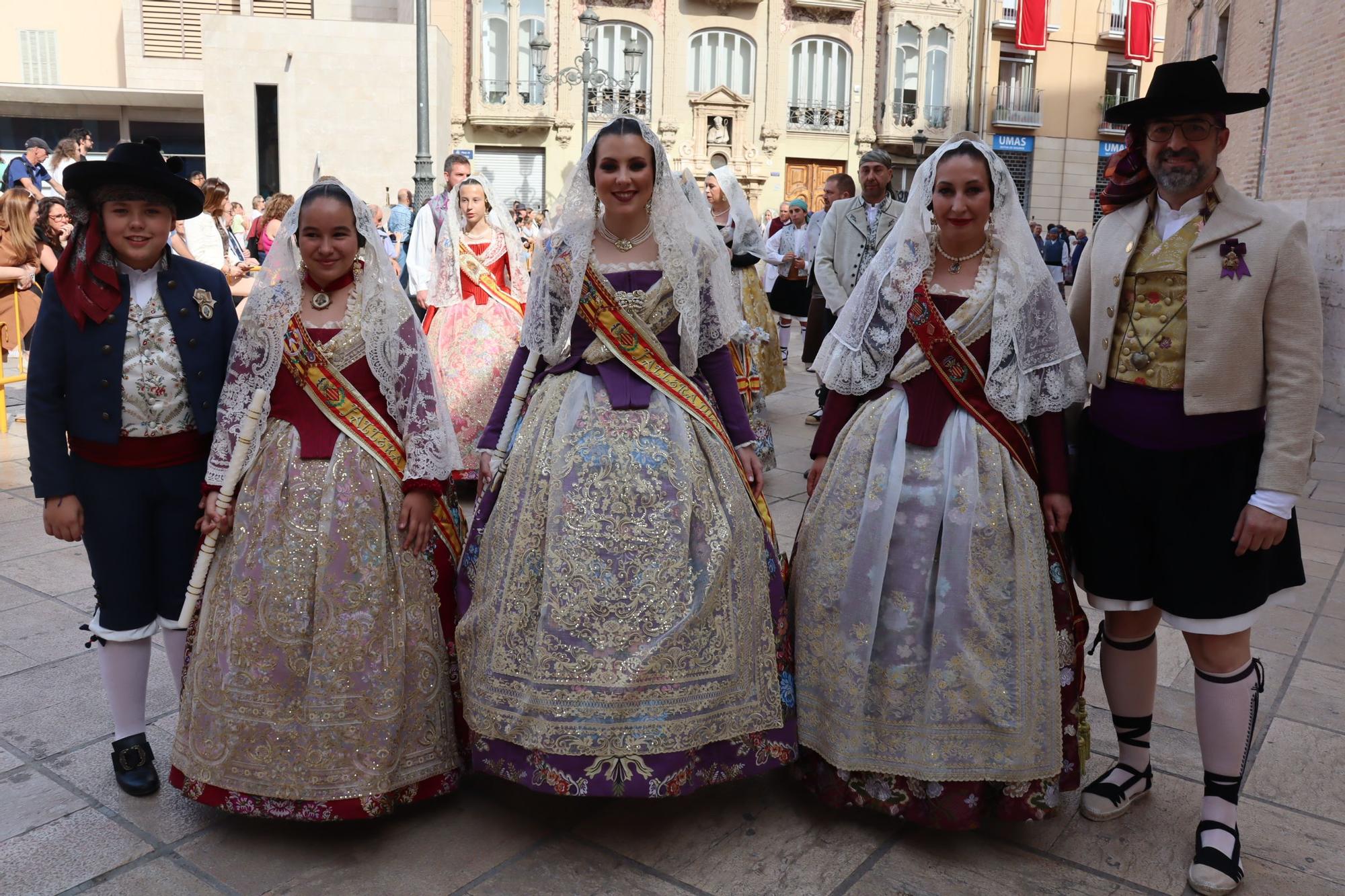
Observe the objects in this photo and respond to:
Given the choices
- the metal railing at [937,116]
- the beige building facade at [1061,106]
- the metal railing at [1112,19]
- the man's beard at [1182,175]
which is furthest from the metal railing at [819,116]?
the man's beard at [1182,175]

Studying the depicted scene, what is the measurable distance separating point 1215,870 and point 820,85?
28495 millimetres

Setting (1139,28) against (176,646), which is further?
(1139,28)

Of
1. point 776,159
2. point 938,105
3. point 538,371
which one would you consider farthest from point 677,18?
point 538,371

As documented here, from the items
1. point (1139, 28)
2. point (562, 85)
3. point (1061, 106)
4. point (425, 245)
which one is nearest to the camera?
point (425, 245)

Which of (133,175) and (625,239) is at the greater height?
(133,175)

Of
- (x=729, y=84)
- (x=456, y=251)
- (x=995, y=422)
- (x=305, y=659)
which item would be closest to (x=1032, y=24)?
(x=729, y=84)

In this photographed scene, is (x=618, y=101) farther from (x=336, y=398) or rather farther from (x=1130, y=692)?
(x=1130, y=692)

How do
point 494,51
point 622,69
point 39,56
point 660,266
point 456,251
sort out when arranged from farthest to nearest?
point 622,69 < point 494,51 < point 39,56 < point 456,251 < point 660,266

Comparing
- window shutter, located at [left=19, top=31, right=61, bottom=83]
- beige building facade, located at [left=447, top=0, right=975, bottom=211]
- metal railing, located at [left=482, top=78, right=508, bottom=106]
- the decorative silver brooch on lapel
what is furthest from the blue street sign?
the decorative silver brooch on lapel

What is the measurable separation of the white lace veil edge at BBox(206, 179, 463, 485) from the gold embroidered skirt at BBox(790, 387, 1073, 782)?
1136mm

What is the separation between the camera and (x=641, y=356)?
302 centimetres

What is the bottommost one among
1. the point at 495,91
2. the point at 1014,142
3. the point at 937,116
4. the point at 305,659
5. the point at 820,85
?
the point at 305,659

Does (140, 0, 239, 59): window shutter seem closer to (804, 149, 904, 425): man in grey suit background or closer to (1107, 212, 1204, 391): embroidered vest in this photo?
(804, 149, 904, 425): man in grey suit background

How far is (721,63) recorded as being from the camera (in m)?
28.0
